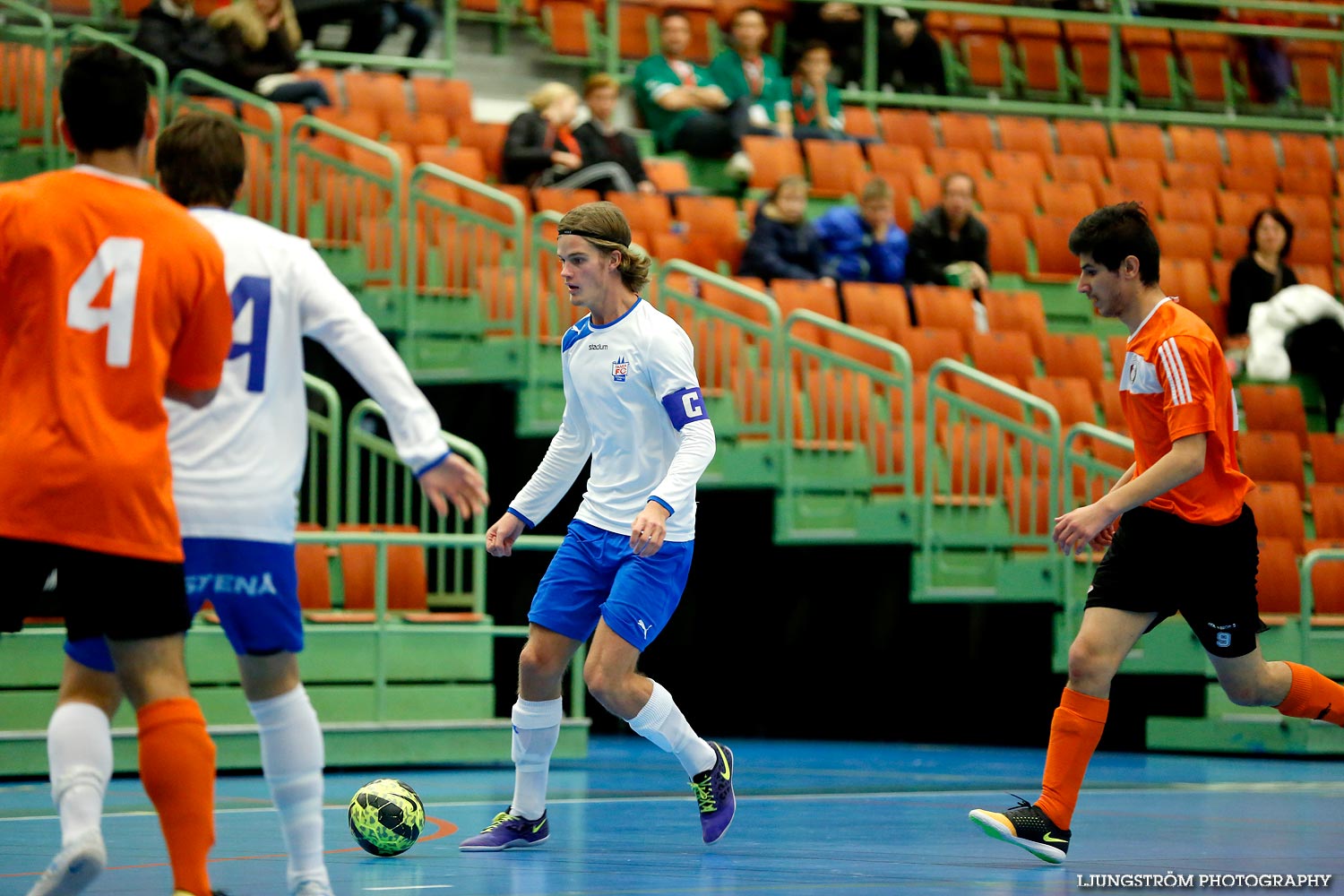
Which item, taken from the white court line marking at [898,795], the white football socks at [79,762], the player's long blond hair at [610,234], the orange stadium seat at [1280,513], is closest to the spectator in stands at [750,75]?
the orange stadium seat at [1280,513]

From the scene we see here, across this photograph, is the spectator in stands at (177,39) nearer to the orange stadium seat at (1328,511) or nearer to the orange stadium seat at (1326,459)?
the orange stadium seat at (1328,511)

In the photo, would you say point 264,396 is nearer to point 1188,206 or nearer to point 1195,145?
point 1188,206

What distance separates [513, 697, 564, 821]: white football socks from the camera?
6.28m

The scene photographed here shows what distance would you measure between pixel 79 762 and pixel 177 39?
9498 mm

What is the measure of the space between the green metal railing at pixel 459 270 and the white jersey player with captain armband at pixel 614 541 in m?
5.11

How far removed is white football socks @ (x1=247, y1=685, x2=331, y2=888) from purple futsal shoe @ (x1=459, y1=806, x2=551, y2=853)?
6.06 feet

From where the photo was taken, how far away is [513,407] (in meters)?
12.1

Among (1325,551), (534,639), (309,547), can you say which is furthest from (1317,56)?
(534,639)

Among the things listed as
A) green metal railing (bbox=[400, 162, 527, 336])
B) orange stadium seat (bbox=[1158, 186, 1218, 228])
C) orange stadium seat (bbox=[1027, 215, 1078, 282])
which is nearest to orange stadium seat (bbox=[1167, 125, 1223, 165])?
orange stadium seat (bbox=[1158, 186, 1218, 228])

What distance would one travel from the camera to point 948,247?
1406cm

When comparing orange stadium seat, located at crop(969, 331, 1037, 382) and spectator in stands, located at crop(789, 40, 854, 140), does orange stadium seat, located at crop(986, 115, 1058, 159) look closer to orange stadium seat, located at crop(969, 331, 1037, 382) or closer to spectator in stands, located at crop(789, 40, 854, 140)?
spectator in stands, located at crop(789, 40, 854, 140)

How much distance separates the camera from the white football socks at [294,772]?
4.37m

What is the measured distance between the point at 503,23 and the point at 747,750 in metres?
8.13

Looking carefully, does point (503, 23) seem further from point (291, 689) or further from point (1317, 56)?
point (291, 689)
